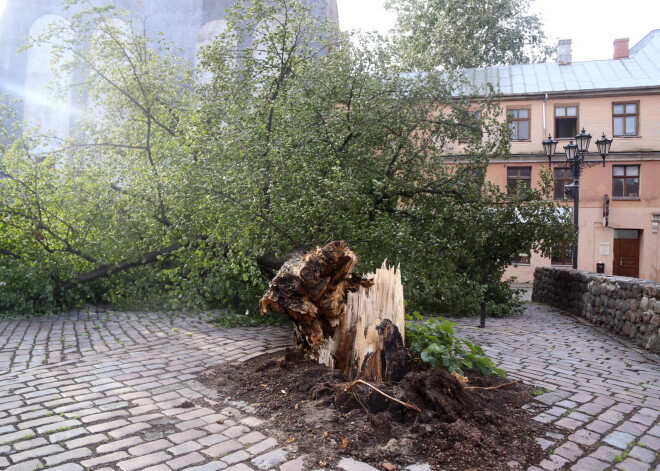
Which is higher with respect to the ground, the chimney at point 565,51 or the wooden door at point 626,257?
the chimney at point 565,51

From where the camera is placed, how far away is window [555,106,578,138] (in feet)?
85.0

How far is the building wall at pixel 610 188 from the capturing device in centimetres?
2480

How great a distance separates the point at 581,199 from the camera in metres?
25.5

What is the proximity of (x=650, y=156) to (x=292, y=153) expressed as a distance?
23.5 meters

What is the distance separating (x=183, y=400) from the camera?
4.43 metres

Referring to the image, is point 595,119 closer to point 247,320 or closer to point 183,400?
point 247,320

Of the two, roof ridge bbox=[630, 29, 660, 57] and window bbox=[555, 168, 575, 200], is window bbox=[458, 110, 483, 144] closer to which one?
window bbox=[555, 168, 575, 200]

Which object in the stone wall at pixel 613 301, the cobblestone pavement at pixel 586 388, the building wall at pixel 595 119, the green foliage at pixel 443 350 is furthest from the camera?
the building wall at pixel 595 119

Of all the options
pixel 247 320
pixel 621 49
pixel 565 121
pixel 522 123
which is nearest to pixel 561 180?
pixel 565 121

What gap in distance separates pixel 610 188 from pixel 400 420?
83.4 ft

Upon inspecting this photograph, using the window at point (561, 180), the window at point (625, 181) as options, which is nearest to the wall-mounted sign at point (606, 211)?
the window at point (625, 181)

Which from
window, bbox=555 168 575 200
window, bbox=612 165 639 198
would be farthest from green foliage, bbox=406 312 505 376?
window, bbox=612 165 639 198

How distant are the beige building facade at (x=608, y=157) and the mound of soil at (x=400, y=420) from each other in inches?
864

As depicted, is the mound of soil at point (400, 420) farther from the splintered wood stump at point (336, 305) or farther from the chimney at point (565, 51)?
the chimney at point (565, 51)
